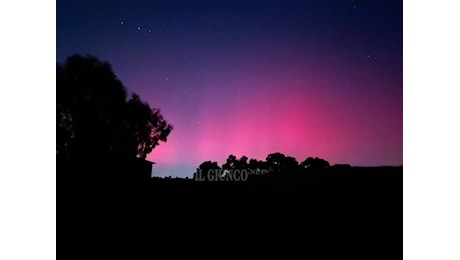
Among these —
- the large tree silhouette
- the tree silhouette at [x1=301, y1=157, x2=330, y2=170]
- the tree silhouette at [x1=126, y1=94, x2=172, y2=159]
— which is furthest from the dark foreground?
the tree silhouette at [x1=126, y1=94, x2=172, y2=159]

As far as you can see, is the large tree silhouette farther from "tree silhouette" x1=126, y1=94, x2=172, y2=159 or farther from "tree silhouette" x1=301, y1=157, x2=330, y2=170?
"tree silhouette" x1=301, y1=157, x2=330, y2=170

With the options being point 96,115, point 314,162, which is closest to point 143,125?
point 96,115

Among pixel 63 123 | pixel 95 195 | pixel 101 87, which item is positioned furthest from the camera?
pixel 101 87

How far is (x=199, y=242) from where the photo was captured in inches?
201

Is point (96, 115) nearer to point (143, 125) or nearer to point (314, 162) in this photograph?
point (143, 125)

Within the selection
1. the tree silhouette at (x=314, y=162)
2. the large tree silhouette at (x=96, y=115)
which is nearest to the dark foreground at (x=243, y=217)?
the tree silhouette at (x=314, y=162)

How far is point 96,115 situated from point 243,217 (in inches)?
424

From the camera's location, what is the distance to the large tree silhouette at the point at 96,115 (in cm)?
1262

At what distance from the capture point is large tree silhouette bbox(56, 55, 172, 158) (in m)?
12.6

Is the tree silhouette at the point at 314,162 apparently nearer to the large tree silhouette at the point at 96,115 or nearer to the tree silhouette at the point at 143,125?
the large tree silhouette at the point at 96,115
